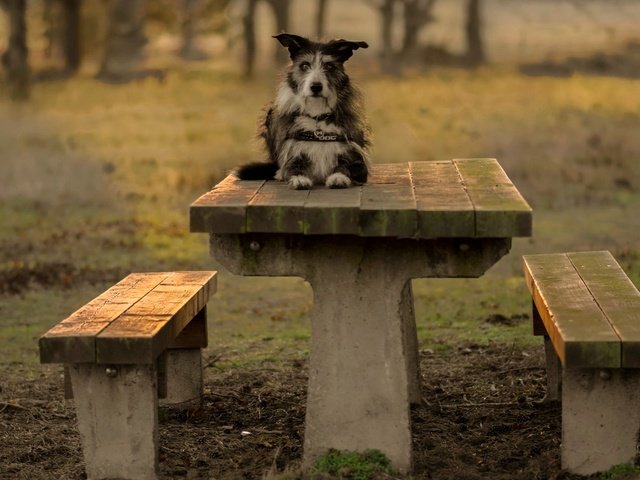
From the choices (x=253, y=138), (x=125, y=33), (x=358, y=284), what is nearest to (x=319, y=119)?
(x=253, y=138)

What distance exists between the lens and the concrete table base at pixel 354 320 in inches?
222

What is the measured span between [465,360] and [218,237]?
3073mm

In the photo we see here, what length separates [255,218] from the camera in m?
5.36

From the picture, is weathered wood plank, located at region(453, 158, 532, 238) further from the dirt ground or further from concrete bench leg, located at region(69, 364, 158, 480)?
concrete bench leg, located at region(69, 364, 158, 480)

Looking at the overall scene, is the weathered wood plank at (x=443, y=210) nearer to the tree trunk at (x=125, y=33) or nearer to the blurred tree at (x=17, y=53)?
the blurred tree at (x=17, y=53)

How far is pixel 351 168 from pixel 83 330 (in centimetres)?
155

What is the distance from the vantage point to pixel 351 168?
20.3 feet

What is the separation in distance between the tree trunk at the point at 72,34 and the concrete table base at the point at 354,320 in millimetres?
32216

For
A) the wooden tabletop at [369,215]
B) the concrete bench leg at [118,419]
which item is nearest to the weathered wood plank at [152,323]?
the concrete bench leg at [118,419]

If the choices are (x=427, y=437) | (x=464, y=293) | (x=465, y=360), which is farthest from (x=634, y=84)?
(x=427, y=437)

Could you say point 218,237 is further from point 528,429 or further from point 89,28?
point 89,28

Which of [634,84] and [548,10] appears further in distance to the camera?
[548,10]

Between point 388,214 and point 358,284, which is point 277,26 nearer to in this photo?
point 358,284

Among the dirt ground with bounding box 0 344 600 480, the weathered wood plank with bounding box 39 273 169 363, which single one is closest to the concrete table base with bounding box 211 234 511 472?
the dirt ground with bounding box 0 344 600 480
